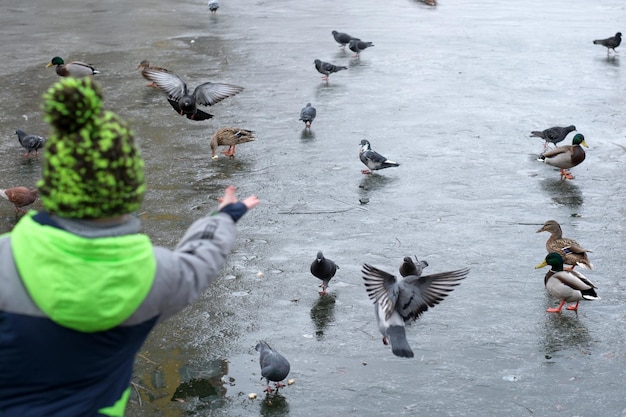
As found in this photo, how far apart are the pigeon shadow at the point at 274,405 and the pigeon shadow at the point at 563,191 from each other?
4.96 metres

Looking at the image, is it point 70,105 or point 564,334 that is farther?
point 564,334

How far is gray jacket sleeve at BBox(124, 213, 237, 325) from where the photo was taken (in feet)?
8.16

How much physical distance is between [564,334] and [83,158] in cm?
523

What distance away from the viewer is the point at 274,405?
5.75 meters

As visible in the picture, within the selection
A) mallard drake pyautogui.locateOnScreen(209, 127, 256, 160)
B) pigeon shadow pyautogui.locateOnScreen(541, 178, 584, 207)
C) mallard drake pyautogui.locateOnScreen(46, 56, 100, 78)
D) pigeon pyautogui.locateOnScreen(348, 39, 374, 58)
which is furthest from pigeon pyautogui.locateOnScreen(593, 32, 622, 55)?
mallard drake pyautogui.locateOnScreen(46, 56, 100, 78)

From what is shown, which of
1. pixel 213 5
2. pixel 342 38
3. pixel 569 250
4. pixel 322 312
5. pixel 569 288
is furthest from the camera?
pixel 213 5

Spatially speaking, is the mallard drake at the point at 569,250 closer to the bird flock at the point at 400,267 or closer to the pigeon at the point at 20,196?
the bird flock at the point at 400,267

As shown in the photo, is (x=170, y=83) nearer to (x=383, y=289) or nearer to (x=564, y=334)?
(x=383, y=289)

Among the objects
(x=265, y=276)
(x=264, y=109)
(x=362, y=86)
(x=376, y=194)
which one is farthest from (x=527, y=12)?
A: (x=265, y=276)

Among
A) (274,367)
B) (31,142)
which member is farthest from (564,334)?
(31,142)

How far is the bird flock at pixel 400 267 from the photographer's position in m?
6.25

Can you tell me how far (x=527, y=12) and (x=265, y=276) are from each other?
1732cm

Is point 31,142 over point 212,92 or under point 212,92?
over

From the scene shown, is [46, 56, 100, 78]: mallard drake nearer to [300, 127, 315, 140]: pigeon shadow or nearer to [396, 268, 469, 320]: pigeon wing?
[300, 127, 315, 140]: pigeon shadow
